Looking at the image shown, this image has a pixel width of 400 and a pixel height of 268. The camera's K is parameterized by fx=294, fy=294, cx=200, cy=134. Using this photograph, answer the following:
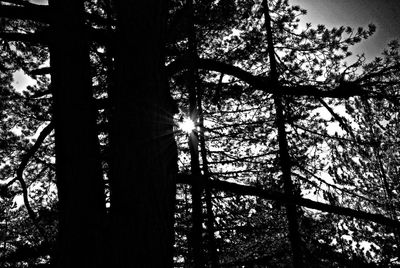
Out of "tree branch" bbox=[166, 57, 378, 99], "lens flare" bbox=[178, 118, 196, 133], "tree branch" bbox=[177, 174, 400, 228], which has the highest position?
"lens flare" bbox=[178, 118, 196, 133]

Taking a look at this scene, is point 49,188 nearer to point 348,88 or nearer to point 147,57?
point 147,57

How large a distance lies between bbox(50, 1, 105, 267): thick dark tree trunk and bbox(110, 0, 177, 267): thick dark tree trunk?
0.33ft

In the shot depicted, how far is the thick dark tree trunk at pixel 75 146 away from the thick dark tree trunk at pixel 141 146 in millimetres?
100

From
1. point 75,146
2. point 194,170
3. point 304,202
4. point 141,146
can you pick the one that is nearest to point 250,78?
point 304,202

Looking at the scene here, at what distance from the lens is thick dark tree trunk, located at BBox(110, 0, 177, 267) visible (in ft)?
4.54

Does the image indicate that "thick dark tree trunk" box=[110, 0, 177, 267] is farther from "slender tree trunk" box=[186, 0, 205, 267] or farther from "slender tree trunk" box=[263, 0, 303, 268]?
"slender tree trunk" box=[263, 0, 303, 268]

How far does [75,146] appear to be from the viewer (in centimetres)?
151

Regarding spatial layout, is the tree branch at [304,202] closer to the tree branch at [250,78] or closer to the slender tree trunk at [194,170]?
the tree branch at [250,78]

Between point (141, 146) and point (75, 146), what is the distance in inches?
13.3

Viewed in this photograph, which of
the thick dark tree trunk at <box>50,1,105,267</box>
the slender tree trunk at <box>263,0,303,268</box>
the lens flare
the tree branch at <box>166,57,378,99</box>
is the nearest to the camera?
the thick dark tree trunk at <box>50,1,105,267</box>

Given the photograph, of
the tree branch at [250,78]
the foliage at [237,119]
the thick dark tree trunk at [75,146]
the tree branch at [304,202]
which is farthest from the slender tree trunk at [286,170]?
the thick dark tree trunk at [75,146]

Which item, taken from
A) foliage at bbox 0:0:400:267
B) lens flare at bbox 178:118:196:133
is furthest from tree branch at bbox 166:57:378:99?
lens flare at bbox 178:118:196:133

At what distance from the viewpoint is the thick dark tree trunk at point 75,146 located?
4.49ft

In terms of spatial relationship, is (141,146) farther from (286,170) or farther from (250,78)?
(286,170)
